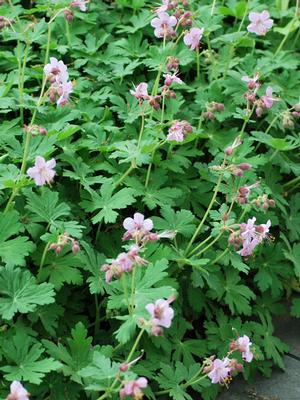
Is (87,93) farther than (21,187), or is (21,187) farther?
(87,93)

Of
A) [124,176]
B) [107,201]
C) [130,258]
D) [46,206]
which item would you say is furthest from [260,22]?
[130,258]

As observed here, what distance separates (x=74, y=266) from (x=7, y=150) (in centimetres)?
53

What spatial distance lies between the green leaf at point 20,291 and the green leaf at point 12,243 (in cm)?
4

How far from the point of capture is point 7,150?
2.72m

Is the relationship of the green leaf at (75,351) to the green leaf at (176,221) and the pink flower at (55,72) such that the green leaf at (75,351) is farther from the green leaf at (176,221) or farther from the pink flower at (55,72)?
the pink flower at (55,72)

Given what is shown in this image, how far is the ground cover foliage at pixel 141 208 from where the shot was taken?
7.61 ft

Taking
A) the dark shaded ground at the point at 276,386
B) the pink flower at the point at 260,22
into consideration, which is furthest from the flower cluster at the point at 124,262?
the pink flower at the point at 260,22

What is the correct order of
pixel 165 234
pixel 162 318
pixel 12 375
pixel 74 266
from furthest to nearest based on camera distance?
pixel 74 266 → pixel 165 234 → pixel 12 375 → pixel 162 318

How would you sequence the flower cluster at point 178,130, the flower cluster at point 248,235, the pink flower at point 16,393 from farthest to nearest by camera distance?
the flower cluster at point 178,130 → the flower cluster at point 248,235 → the pink flower at point 16,393

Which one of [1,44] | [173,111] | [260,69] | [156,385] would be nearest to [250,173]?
[173,111]

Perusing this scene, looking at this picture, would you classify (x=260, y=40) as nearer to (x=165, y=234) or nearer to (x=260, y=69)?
(x=260, y=69)

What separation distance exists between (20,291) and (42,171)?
1.26 feet

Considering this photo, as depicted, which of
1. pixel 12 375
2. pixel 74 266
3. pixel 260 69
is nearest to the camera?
pixel 12 375

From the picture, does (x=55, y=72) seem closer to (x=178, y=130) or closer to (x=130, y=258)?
(x=178, y=130)
